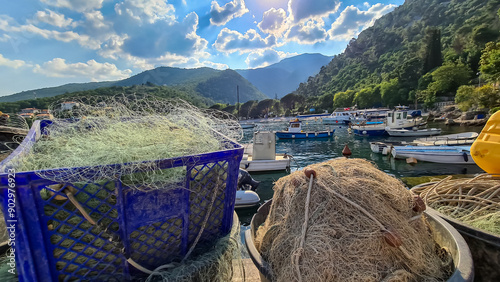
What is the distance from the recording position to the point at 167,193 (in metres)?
1.64

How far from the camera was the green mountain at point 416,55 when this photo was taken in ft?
176

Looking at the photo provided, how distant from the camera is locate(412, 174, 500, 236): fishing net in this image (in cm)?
223

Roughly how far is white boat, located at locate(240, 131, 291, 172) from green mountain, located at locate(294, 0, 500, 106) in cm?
5704

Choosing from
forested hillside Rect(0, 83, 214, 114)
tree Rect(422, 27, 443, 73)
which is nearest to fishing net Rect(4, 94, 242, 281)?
forested hillside Rect(0, 83, 214, 114)

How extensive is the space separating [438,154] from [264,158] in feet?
36.4

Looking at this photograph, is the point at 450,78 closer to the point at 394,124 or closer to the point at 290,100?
the point at 394,124

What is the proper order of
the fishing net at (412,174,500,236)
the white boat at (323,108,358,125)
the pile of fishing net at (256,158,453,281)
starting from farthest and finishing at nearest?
the white boat at (323,108,358,125), the fishing net at (412,174,500,236), the pile of fishing net at (256,158,453,281)

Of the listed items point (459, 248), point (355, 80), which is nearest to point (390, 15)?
point (355, 80)

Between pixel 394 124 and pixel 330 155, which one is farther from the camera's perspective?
pixel 394 124

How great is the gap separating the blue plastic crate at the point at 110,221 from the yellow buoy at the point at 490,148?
3.11 metres

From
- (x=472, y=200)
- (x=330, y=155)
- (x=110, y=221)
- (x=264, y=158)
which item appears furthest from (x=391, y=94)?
(x=110, y=221)

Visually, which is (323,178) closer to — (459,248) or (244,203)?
(459,248)

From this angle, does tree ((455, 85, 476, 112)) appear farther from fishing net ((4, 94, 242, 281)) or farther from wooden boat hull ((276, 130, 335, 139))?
fishing net ((4, 94, 242, 281))

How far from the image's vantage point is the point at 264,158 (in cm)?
1425
